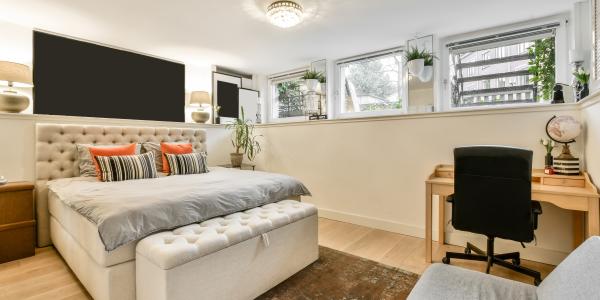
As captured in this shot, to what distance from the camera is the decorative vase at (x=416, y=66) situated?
309 centimetres

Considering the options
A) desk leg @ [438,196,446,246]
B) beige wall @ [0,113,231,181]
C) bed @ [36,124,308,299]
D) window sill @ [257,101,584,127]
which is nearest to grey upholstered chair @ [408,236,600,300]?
window sill @ [257,101,584,127]

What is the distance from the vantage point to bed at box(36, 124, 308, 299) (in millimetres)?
1477

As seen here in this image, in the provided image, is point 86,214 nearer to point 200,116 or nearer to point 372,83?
point 200,116

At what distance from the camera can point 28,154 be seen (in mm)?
2688

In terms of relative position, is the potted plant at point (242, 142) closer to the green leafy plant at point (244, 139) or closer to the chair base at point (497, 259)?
the green leafy plant at point (244, 139)

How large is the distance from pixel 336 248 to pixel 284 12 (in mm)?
2202

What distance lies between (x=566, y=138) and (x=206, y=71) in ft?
14.5

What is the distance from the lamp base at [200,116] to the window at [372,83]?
6.70 feet

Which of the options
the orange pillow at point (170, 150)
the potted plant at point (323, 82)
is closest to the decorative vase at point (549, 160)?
the potted plant at point (323, 82)

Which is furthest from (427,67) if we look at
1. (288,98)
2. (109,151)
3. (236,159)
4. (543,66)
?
(109,151)

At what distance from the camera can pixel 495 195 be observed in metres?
1.80

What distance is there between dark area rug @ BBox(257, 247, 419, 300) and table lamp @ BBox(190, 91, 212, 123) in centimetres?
289

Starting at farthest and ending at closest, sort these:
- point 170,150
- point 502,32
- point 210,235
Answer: point 170,150 < point 502,32 < point 210,235

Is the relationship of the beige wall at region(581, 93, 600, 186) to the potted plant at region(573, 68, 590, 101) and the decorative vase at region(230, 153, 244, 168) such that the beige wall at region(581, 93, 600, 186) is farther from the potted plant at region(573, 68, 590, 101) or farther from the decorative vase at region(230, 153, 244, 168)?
the decorative vase at region(230, 153, 244, 168)
